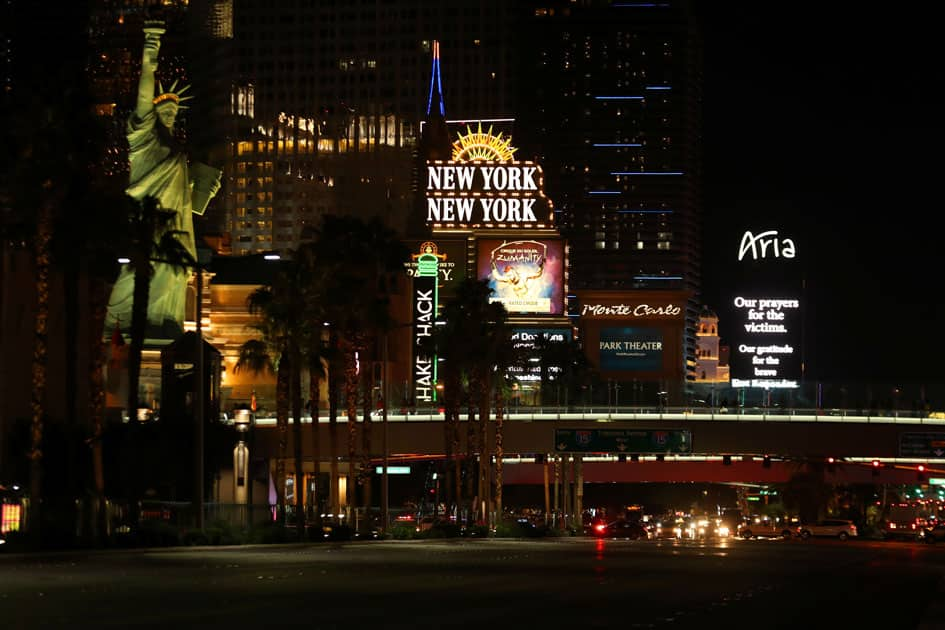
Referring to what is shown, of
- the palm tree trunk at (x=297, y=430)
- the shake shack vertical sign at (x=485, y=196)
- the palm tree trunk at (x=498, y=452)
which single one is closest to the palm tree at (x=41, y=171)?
the palm tree trunk at (x=297, y=430)

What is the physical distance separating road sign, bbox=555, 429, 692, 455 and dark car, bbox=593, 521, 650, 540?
883 centimetres

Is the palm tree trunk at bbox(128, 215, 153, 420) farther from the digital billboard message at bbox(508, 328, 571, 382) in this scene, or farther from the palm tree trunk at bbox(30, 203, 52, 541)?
the digital billboard message at bbox(508, 328, 571, 382)

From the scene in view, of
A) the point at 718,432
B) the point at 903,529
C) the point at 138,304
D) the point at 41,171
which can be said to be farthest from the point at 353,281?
the point at 903,529

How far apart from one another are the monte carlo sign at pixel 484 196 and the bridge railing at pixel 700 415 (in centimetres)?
6267

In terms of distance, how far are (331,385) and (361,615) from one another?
183 feet

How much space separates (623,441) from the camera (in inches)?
4146

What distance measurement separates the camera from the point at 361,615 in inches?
963

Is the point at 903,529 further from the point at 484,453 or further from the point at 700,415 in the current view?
the point at 484,453

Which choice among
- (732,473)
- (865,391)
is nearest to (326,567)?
(865,391)

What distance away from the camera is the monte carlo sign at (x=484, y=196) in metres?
169

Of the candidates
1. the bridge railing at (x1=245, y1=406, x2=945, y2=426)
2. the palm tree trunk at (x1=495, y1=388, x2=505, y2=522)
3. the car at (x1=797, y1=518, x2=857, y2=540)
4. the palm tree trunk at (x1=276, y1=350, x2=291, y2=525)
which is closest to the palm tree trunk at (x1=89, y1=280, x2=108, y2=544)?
the palm tree trunk at (x1=276, y1=350, x2=291, y2=525)

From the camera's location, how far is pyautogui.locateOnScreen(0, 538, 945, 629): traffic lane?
24594 millimetres

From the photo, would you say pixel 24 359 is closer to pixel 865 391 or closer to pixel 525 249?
pixel 865 391

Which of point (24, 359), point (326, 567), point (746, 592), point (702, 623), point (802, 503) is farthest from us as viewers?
point (802, 503)
